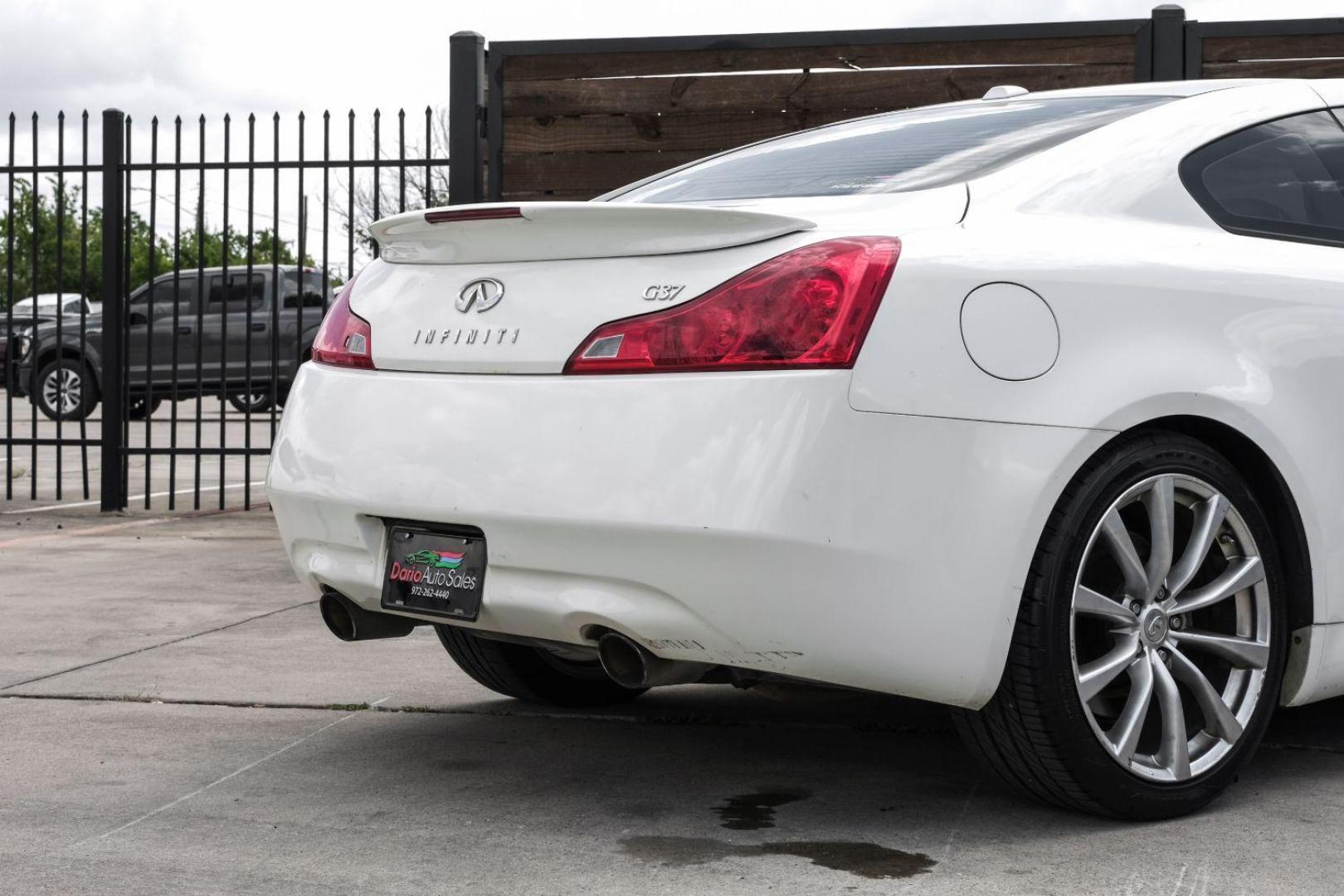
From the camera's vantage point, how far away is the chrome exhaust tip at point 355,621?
3.63 meters

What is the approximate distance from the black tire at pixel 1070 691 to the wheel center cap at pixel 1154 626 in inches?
9.4

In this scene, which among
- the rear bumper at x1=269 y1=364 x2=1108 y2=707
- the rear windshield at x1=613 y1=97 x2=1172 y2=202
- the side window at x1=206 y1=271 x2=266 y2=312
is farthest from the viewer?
the side window at x1=206 y1=271 x2=266 y2=312

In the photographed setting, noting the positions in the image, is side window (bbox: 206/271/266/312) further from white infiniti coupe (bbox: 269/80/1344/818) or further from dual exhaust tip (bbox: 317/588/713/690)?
dual exhaust tip (bbox: 317/588/713/690)

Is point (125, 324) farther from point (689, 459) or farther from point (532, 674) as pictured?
point (689, 459)

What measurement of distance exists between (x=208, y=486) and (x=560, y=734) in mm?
9034

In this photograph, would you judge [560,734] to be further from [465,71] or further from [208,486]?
[208,486]

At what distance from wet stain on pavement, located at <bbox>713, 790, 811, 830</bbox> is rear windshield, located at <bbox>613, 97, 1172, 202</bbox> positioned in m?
1.27

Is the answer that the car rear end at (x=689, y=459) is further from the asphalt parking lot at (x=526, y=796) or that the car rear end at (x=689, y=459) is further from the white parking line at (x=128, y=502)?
the white parking line at (x=128, y=502)

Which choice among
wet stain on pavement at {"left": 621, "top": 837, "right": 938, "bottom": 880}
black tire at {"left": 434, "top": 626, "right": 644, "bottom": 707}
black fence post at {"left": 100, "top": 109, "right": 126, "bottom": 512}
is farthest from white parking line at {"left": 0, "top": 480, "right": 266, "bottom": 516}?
wet stain on pavement at {"left": 621, "top": 837, "right": 938, "bottom": 880}

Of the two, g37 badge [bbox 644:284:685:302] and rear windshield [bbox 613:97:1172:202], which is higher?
rear windshield [bbox 613:97:1172:202]

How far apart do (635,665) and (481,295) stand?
2.66 ft

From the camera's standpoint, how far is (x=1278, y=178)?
12.2 feet

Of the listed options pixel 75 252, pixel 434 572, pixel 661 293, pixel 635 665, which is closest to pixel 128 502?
pixel 434 572

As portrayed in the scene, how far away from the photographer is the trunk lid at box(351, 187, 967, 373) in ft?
10.2
